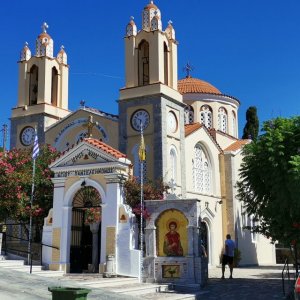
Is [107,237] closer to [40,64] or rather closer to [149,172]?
[149,172]

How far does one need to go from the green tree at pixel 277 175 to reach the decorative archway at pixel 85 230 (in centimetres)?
569

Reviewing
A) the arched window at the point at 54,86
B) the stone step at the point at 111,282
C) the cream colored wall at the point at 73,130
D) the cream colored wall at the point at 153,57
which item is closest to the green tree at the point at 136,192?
the stone step at the point at 111,282

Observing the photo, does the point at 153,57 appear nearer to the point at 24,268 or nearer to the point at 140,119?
the point at 140,119

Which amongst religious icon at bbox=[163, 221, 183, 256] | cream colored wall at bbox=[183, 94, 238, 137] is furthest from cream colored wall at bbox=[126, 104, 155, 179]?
cream colored wall at bbox=[183, 94, 238, 137]

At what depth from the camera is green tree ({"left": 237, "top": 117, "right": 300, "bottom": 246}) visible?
51.8 ft

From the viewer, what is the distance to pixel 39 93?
32.6m

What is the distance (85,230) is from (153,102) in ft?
35.2

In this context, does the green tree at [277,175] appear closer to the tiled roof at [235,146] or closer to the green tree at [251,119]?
the tiled roof at [235,146]

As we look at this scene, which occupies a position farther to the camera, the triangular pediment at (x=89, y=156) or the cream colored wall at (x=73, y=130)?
the cream colored wall at (x=73, y=130)

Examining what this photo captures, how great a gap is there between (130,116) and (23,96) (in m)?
8.31

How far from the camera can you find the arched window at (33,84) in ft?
109

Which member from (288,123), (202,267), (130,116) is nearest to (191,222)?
(202,267)

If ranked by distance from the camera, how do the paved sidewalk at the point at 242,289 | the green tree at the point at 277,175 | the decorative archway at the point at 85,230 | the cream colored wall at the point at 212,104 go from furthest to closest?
the cream colored wall at the point at 212,104 → the decorative archway at the point at 85,230 → the green tree at the point at 277,175 → the paved sidewalk at the point at 242,289

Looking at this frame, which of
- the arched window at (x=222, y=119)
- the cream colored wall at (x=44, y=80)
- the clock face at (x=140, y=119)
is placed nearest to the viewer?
the clock face at (x=140, y=119)
